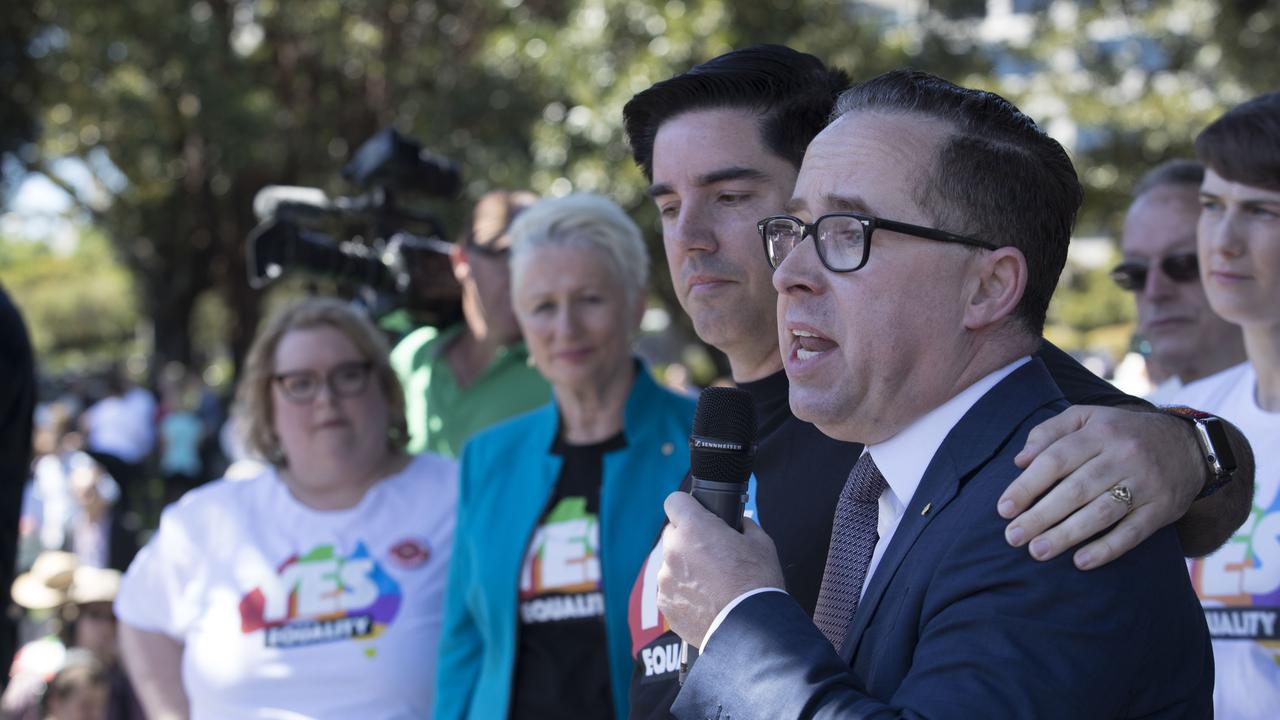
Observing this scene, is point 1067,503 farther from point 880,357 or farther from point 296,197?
point 296,197

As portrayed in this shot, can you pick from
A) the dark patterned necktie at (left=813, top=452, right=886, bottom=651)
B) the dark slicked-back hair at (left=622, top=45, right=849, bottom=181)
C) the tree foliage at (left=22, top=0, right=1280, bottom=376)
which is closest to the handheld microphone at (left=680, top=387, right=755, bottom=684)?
the dark patterned necktie at (left=813, top=452, right=886, bottom=651)

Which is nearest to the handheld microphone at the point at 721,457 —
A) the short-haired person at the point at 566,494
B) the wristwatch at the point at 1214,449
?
the wristwatch at the point at 1214,449

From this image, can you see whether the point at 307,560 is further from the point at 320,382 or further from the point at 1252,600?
the point at 1252,600

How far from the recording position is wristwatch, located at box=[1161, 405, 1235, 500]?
1706 mm

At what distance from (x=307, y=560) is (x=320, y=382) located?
1.91 ft

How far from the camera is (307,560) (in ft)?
11.5

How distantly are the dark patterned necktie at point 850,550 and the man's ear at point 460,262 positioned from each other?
282cm

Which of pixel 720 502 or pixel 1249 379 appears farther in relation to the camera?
pixel 1249 379

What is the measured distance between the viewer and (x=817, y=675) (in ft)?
4.75

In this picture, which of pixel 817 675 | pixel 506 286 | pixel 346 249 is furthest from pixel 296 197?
pixel 817 675

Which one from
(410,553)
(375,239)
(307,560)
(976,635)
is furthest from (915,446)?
(375,239)

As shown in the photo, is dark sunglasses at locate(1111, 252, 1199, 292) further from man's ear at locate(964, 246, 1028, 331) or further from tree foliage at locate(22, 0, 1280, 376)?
tree foliage at locate(22, 0, 1280, 376)

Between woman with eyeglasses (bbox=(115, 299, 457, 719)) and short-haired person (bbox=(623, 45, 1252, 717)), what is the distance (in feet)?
4.60

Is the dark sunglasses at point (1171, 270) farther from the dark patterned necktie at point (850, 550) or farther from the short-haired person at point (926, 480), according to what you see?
the dark patterned necktie at point (850, 550)
